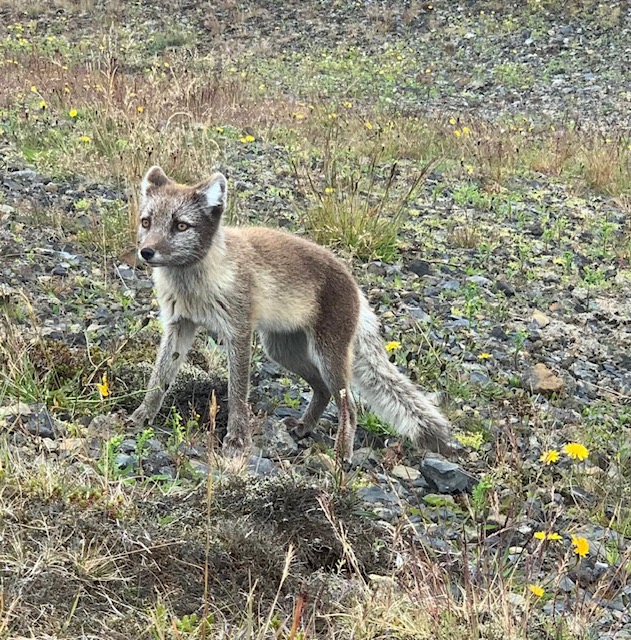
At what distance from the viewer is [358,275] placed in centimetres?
709

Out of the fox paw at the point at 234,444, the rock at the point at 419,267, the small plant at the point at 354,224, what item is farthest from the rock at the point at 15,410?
the rock at the point at 419,267

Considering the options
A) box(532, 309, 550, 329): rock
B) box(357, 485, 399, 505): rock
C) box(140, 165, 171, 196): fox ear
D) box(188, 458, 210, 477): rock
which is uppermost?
box(140, 165, 171, 196): fox ear

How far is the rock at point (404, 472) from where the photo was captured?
14.6 ft

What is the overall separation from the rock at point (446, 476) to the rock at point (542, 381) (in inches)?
53.2

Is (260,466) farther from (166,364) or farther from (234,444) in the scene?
(166,364)

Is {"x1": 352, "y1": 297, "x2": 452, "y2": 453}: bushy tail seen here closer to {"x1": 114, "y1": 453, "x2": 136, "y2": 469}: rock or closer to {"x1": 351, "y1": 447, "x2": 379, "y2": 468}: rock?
{"x1": 351, "y1": 447, "x2": 379, "y2": 468}: rock

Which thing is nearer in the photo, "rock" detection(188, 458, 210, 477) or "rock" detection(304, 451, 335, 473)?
"rock" detection(188, 458, 210, 477)

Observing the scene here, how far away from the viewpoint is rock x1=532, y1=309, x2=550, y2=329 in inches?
263

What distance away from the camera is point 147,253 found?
4.39 m

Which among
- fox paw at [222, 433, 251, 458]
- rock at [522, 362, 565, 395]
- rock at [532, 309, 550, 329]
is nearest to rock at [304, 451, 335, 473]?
fox paw at [222, 433, 251, 458]

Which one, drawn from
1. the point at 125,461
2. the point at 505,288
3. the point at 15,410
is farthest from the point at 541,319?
the point at 15,410

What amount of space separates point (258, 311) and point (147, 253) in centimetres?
77

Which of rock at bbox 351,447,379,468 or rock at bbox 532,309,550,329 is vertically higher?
rock at bbox 351,447,379,468

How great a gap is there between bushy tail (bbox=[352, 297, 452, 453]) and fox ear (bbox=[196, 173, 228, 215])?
119 centimetres
